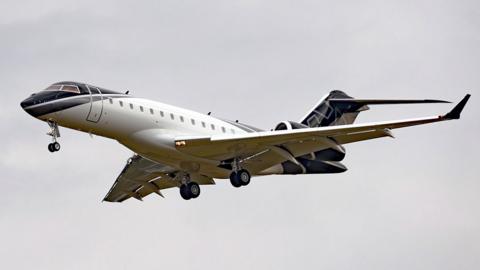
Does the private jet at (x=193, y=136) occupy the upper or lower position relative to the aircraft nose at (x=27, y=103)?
lower

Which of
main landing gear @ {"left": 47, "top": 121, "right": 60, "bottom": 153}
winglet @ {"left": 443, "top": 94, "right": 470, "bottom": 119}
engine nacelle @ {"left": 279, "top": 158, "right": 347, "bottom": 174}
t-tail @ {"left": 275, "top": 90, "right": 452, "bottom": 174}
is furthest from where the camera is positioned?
engine nacelle @ {"left": 279, "top": 158, "right": 347, "bottom": 174}

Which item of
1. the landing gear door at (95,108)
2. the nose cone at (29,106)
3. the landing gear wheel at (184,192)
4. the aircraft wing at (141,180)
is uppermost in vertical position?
the nose cone at (29,106)

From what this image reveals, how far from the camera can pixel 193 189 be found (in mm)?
44562

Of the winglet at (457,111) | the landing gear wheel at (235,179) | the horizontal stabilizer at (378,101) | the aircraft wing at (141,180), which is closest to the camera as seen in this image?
the winglet at (457,111)

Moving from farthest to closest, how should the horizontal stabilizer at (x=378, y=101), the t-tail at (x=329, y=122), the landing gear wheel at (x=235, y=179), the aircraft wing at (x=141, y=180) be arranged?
the aircraft wing at (x=141, y=180)
the t-tail at (x=329, y=122)
the landing gear wheel at (x=235, y=179)
the horizontal stabilizer at (x=378, y=101)

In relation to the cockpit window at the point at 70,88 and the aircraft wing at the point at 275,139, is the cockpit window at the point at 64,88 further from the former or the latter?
the aircraft wing at the point at 275,139

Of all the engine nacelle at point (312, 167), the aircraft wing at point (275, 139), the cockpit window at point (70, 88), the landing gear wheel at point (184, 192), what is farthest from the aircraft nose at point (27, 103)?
the engine nacelle at point (312, 167)

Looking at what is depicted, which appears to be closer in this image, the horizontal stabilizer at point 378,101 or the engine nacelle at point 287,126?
the horizontal stabilizer at point 378,101

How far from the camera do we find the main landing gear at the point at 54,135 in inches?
1523

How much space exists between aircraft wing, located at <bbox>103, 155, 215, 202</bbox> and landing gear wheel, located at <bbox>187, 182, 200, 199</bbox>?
33 cm

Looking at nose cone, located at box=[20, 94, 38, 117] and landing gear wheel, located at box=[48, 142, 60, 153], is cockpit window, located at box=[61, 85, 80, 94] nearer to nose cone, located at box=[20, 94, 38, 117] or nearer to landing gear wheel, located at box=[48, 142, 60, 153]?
nose cone, located at box=[20, 94, 38, 117]

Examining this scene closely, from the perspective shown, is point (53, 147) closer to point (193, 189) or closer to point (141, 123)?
point (141, 123)

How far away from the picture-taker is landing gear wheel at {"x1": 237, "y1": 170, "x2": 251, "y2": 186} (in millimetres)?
42031

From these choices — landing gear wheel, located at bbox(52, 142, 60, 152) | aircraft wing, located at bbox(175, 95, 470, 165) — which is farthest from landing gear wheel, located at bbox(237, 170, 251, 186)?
landing gear wheel, located at bbox(52, 142, 60, 152)
